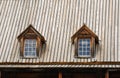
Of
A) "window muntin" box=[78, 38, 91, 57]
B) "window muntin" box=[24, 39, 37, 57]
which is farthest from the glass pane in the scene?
"window muntin" box=[24, 39, 37, 57]

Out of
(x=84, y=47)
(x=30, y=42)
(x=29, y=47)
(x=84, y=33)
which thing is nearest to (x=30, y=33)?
(x=30, y=42)

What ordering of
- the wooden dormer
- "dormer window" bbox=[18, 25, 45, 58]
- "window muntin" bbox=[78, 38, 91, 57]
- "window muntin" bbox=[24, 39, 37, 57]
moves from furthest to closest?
"window muntin" bbox=[24, 39, 37, 57] < "dormer window" bbox=[18, 25, 45, 58] < "window muntin" bbox=[78, 38, 91, 57] < the wooden dormer

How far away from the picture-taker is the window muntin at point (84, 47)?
102 feet

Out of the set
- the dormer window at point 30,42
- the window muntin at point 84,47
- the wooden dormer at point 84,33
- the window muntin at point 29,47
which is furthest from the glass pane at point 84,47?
the window muntin at point 29,47

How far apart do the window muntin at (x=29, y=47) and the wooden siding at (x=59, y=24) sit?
614 mm

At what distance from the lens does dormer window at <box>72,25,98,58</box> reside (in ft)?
102

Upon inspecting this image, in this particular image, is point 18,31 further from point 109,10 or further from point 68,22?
point 109,10

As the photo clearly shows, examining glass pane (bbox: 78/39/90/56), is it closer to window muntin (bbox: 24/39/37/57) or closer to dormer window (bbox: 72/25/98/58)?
dormer window (bbox: 72/25/98/58)

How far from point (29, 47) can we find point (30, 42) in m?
0.39

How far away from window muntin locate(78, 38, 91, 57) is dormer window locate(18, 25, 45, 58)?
2.91 meters

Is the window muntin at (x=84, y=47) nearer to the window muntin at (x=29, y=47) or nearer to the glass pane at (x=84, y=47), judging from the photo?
the glass pane at (x=84, y=47)

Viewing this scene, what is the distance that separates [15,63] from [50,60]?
2.58 meters

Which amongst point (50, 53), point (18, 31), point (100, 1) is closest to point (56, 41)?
point (50, 53)

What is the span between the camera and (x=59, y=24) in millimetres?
34062
